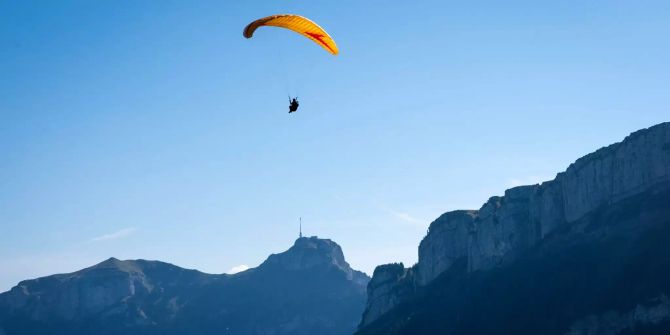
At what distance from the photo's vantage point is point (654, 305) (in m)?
132

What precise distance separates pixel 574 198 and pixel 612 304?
161ft

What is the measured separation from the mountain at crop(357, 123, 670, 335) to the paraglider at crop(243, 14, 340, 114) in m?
80.5

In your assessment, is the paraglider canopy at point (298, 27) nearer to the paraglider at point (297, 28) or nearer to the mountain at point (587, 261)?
the paraglider at point (297, 28)

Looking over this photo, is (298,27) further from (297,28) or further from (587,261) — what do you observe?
(587,261)

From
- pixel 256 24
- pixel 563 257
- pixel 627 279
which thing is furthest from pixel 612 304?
pixel 256 24

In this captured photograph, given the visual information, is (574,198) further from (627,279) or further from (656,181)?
(627,279)

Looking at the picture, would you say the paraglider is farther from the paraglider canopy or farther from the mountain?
the mountain

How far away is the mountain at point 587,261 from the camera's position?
139250 millimetres

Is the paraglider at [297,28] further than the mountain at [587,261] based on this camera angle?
No

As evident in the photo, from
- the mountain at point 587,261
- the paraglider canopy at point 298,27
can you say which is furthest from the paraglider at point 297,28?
the mountain at point 587,261

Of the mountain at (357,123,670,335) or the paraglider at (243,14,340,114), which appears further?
the mountain at (357,123,670,335)

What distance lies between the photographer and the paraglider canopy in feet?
208

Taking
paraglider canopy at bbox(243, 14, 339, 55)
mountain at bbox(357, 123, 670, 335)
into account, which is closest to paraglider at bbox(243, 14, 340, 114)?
paraglider canopy at bbox(243, 14, 339, 55)

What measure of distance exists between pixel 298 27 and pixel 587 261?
112 meters
